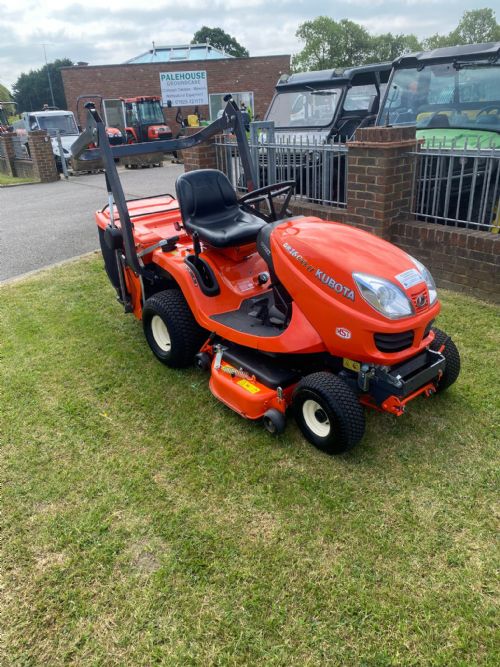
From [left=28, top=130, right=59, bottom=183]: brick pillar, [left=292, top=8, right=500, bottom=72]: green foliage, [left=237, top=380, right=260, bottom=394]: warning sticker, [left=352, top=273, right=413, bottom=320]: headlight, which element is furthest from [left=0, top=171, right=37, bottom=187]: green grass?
[left=292, top=8, right=500, bottom=72]: green foliage

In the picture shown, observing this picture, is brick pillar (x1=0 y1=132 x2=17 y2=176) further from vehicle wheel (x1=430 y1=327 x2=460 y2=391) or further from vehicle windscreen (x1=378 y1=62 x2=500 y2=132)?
vehicle wheel (x1=430 y1=327 x2=460 y2=391)

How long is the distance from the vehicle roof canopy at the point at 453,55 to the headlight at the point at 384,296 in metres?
4.66

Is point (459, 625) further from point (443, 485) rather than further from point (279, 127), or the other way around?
point (279, 127)

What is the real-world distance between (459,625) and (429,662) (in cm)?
19

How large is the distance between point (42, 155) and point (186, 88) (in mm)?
10840

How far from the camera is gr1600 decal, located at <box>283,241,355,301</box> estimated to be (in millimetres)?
2492

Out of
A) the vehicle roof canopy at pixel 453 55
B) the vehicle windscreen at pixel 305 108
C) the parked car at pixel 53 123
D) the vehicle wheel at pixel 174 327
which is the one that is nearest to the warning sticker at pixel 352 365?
the vehicle wheel at pixel 174 327

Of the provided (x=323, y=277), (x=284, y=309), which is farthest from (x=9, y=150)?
(x=323, y=277)

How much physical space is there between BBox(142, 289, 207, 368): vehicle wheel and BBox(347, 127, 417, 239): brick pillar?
2484 mm

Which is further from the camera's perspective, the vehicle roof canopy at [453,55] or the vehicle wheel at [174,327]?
the vehicle roof canopy at [453,55]

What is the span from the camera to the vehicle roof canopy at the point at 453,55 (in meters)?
5.68

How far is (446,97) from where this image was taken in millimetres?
6094

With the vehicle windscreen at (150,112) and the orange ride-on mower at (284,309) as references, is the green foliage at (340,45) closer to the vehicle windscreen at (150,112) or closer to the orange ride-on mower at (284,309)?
the vehicle windscreen at (150,112)

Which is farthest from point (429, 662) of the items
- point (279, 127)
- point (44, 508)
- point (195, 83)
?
point (195, 83)
